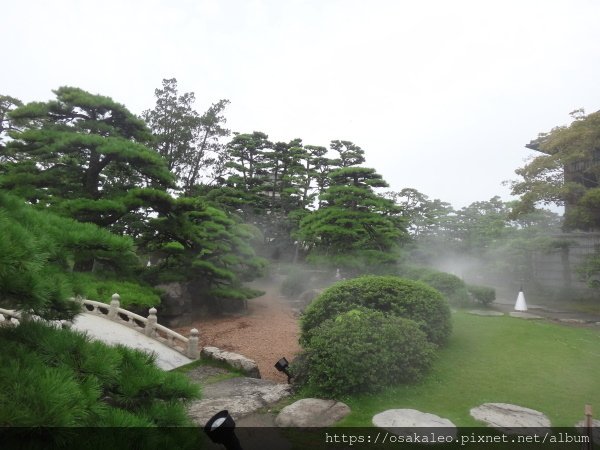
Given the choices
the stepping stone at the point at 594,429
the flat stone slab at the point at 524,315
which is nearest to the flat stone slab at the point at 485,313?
the flat stone slab at the point at 524,315

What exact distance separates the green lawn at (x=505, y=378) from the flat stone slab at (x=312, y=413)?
0.67 feet

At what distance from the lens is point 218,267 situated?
15.5 m

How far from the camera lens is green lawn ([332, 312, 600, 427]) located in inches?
212

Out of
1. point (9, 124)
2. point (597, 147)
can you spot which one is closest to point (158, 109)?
point (9, 124)

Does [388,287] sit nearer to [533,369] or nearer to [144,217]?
[533,369]

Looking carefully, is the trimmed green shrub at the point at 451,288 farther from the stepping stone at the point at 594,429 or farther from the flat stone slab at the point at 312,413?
the flat stone slab at the point at 312,413

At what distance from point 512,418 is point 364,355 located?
216cm

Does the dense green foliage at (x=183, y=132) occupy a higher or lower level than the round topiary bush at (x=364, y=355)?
higher

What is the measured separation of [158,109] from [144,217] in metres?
11.4

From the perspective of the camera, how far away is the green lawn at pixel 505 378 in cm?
538

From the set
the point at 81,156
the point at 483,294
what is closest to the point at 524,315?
the point at 483,294

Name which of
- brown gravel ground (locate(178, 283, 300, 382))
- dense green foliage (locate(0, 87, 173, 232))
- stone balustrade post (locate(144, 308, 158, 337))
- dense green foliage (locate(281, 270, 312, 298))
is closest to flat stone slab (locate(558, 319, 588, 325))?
brown gravel ground (locate(178, 283, 300, 382))

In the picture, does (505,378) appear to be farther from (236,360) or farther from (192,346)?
(192,346)

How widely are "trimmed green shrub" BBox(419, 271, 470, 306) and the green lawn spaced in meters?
3.62
